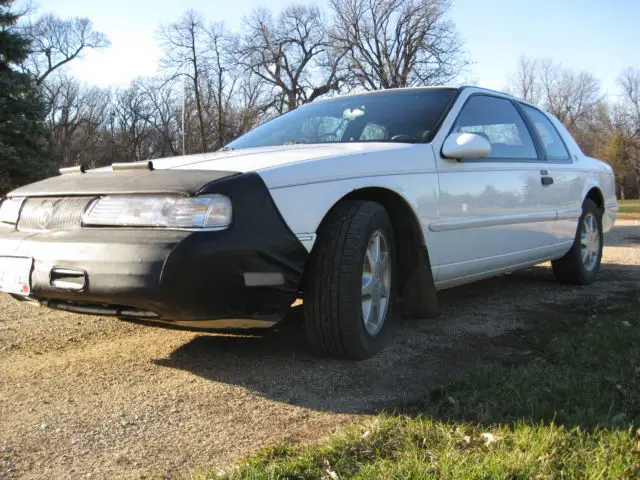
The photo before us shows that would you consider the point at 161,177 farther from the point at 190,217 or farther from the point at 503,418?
the point at 503,418

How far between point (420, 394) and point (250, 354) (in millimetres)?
1007

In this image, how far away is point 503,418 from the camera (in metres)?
2.29

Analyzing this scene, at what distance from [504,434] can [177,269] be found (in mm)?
1363

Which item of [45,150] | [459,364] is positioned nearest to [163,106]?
[45,150]

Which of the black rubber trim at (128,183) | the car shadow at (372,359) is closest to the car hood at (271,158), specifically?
the black rubber trim at (128,183)

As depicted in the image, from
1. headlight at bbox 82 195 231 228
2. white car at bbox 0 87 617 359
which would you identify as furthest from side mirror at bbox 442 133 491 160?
headlight at bbox 82 195 231 228

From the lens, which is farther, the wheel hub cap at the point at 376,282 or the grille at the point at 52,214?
the wheel hub cap at the point at 376,282

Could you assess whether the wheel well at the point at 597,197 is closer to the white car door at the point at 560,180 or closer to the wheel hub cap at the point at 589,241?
the wheel hub cap at the point at 589,241

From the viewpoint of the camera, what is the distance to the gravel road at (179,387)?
2.12 meters

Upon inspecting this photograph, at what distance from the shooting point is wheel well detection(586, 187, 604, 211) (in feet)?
19.3

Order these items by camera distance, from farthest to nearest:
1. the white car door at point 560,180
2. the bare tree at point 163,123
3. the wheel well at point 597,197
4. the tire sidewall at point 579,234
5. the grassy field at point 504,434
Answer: the bare tree at point 163,123
the wheel well at point 597,197
the tire sidewall at point 579,234
the white car door at point 560,180
the grassy field at point 504,434

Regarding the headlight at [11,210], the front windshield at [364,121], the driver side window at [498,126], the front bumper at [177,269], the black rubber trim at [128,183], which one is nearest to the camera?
the front bumper at [177,269]

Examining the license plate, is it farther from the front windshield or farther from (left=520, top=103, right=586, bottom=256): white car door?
(left=520, top=103, right=586, bottom=256): white car door

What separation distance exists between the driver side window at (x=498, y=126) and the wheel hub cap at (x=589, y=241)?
4.18 ft
